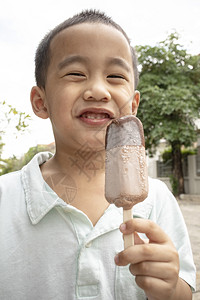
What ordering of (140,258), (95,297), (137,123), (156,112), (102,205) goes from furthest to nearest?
1. (156,112)
2. (102,205)
3. (95,297)
4. (137,123)
5. (140,258)

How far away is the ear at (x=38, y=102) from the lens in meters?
1.56

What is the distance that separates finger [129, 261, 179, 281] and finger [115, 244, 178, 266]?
0.02 m

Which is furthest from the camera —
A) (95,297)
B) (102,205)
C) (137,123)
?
(102,205)

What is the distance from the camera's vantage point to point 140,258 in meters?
0.96

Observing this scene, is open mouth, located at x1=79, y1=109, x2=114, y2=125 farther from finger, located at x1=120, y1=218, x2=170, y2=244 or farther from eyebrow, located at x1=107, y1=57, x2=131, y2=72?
finger, located at x1=120, y1=218, x2=170, y2=244

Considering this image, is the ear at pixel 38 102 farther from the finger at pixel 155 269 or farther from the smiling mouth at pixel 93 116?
the finger at pixel 155 269

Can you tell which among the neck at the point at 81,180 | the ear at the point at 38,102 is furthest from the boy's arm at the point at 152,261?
the ear at the point at 38,102

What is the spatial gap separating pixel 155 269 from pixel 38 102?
3.50 ft

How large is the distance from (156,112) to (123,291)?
1059cm

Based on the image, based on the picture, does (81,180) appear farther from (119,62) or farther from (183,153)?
(183,153)

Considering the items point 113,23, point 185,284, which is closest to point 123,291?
point 185,284

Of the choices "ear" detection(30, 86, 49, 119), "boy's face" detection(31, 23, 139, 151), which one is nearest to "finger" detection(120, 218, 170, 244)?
"boy's face" detection(31, 23, 139, 151)

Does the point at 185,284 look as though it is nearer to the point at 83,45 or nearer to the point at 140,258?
the point at 140,258

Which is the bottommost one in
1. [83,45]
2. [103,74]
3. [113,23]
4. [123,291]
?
[123,291]
